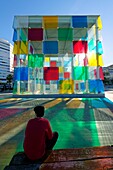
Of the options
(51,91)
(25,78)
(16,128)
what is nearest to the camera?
(16,128)

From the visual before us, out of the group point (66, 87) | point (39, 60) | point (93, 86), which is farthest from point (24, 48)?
point (93, 86)

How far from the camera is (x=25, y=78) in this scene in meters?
20.6

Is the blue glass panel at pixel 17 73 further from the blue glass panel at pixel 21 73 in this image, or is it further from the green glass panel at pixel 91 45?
the green glass panel at pixel 91 45

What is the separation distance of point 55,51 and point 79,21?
393cm

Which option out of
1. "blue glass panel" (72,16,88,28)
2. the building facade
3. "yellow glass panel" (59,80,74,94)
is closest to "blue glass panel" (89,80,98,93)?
the building facade

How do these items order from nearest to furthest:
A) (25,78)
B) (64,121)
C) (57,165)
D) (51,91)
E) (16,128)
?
(57,165), (16,128), (64,121), (25,78), (51,91)

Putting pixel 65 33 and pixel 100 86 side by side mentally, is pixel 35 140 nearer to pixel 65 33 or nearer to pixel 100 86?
pixel 100 86

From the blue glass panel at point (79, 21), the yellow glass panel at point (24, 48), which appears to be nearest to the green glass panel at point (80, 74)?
the blue glass panel at point (79, 21)

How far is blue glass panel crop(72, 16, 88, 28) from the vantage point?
2048cm

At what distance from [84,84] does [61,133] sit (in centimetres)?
1547

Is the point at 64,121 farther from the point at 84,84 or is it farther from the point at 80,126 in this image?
the point at 84,84

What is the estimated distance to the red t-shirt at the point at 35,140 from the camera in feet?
9.64

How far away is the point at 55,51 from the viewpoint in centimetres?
2161

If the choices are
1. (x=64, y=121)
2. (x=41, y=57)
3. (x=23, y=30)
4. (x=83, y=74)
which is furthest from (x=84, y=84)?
(x=64, y=121)
